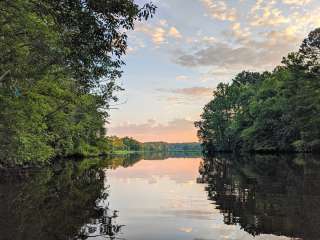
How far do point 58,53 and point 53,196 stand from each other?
7.51m

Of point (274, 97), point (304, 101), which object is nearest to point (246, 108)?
point (274, 97)

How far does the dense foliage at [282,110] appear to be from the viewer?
70.2 metres

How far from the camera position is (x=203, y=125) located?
14725cm

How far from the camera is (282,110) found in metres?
83.2

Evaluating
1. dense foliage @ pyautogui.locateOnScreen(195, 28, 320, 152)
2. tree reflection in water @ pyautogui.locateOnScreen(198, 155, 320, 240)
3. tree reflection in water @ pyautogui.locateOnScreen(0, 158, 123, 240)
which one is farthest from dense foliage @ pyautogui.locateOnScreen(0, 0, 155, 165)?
dense foliage @ pyautogui.locateOnScreen(195, 28, 320, 152)

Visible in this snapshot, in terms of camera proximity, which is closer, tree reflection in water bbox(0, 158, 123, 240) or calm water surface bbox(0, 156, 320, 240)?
calm water surface bbox(0, 156, 320, 240)

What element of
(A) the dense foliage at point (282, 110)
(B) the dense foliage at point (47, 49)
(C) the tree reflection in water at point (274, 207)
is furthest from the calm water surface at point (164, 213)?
(A) the dense foliage at point (282, 110)

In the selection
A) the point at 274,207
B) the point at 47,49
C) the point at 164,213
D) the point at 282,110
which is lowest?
the point at 164,213

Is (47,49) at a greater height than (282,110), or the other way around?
(282,110)

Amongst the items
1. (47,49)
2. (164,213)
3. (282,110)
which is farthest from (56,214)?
(282,110)

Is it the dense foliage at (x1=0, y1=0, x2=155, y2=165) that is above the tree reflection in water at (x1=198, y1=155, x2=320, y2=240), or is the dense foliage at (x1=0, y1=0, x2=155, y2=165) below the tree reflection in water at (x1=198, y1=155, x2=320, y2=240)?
above

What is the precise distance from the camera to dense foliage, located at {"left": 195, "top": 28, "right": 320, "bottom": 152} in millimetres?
70188

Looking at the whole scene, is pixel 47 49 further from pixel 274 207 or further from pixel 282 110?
pixel 282 110

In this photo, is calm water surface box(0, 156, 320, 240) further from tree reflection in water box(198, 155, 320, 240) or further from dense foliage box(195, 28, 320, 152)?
dense foliage box(195, 28, 320, 152)
